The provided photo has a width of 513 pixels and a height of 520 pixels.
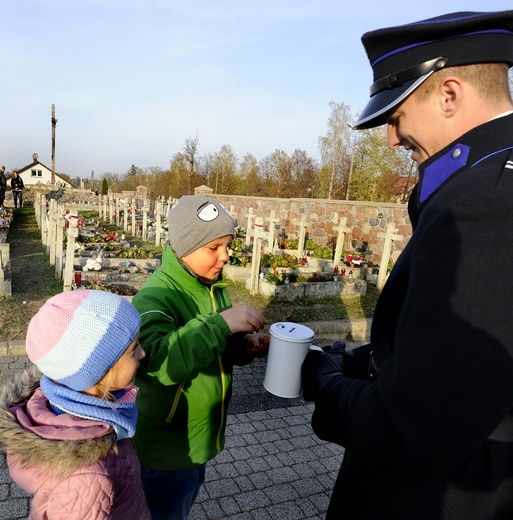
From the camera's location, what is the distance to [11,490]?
8.77ft

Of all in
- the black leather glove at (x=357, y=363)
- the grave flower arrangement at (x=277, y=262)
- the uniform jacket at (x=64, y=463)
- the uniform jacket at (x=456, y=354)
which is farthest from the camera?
the grave flower arrangement at (x=277, y=262)

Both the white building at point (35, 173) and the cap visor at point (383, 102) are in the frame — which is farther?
the white building at point (35, 173)

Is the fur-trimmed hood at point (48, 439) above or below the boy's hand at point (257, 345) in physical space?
below

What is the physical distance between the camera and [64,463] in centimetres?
117

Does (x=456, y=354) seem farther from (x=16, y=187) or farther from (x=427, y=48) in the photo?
(x=16, y=187)

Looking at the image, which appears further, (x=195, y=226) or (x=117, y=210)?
(x=117, y=210)

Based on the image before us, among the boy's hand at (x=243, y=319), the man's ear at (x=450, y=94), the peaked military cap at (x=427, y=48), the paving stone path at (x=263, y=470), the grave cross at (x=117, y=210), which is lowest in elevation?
the paving stone path at (x=263, y=470)

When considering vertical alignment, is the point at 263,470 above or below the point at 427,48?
below

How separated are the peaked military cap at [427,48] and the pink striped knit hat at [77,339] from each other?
1.04 m

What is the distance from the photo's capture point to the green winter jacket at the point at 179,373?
5.04 ft

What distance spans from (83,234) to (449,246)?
1254 cm

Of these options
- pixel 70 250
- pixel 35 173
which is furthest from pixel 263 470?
pixel 35 173

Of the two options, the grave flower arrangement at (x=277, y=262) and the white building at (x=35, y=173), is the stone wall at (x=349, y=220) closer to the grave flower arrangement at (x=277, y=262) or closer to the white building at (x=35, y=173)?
the grave flower arrangement at (x=277, y=262)

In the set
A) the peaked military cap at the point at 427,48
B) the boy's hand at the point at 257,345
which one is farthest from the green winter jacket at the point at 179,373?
the peaked military cap at the point at 427,48
